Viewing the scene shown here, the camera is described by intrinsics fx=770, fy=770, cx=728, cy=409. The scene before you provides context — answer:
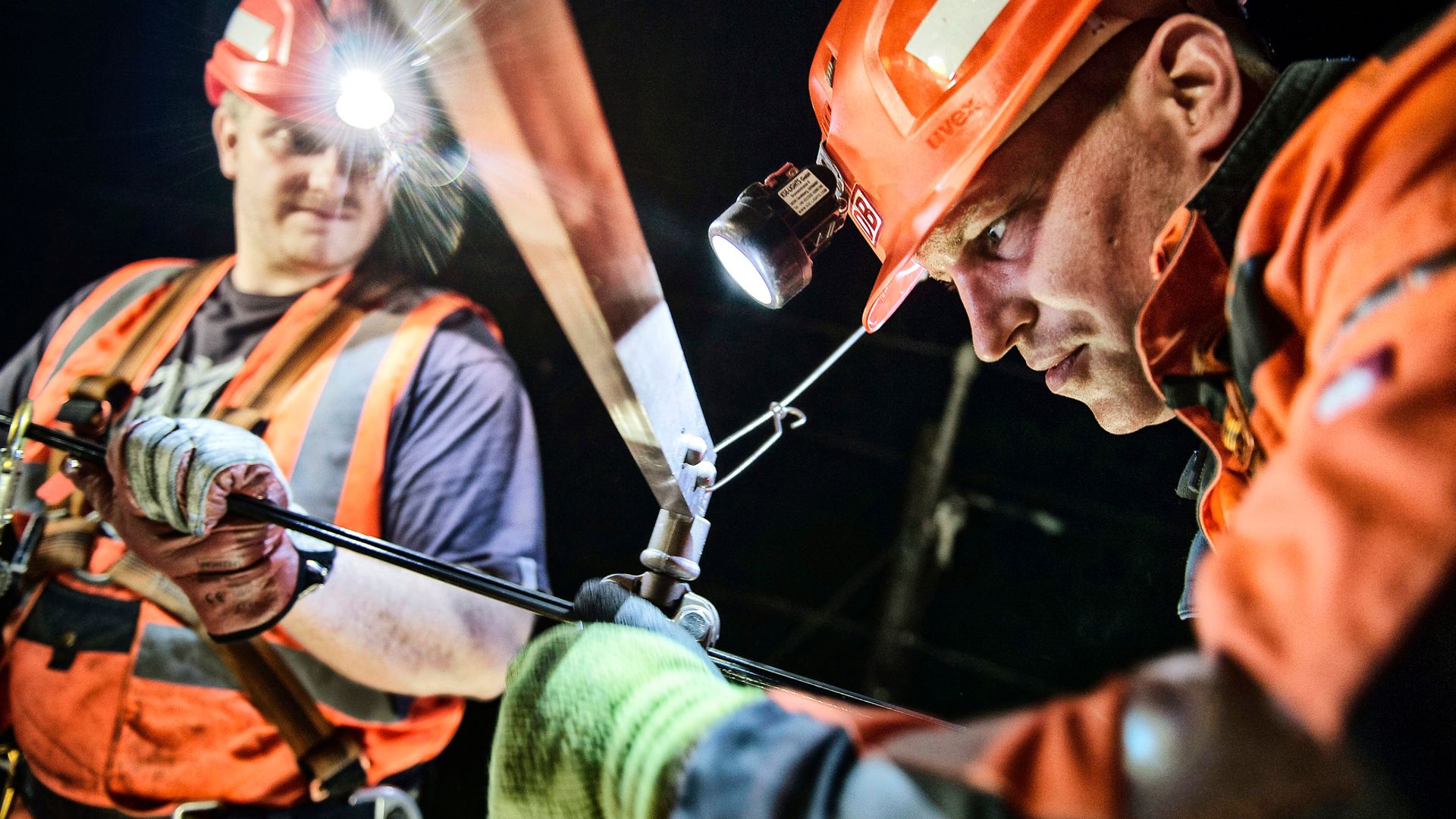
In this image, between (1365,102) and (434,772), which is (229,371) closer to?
(434,772)

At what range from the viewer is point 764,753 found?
604 millimetres

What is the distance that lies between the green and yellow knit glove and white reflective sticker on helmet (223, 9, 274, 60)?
2.21 metres

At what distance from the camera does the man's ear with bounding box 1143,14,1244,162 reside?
1.05 meters

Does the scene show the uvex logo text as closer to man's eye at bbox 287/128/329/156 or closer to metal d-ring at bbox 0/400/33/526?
man's eye at bbox 287/128/329/156

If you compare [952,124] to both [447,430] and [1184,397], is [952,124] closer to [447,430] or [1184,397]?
[1184,397]

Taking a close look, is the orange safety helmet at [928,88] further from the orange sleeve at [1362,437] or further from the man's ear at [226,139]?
the man's ear at [226,139]

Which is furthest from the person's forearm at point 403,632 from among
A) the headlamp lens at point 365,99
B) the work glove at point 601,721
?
the headlamp lens at point 365,99

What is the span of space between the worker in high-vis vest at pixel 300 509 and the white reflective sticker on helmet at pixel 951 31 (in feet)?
4.22

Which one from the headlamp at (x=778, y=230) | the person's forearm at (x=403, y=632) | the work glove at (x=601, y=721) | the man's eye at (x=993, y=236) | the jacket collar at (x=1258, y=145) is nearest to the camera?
the work glove at (x=601, y=721)

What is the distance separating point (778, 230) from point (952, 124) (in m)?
0.35

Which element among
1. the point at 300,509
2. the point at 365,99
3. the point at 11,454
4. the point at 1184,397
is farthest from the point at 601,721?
the point at 365,99

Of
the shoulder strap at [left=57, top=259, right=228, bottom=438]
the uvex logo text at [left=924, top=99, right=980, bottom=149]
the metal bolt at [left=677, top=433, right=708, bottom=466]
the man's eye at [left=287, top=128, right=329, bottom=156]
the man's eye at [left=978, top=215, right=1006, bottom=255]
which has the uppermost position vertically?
the man's eye at [left=287, top=128, right=329, bottom=156]

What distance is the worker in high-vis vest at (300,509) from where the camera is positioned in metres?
1.71

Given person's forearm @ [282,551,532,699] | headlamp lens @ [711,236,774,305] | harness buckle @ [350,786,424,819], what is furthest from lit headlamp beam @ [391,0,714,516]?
harness buckle @ [350,786,424,819]
